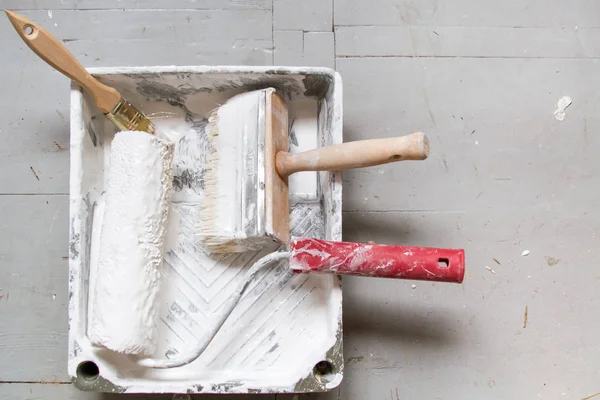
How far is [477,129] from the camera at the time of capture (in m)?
0.93

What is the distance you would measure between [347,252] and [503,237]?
1.19 feet

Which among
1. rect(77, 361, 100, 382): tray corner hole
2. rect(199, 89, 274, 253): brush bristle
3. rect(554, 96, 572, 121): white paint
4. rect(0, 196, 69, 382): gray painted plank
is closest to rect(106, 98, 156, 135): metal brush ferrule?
rect(199, 89, 274, 253): brush bristle

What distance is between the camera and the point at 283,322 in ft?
2.69

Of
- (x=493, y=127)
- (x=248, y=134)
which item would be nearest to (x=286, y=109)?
(x=248, y=134)

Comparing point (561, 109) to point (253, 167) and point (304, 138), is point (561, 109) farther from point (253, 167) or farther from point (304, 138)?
point (253, 167)

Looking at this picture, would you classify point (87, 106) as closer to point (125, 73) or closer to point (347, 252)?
point (125, 73)

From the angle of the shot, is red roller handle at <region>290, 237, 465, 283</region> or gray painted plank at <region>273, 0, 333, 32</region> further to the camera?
gray painted plank at <region>273, 0, 333, 32</region>

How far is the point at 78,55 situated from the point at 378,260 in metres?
0.64

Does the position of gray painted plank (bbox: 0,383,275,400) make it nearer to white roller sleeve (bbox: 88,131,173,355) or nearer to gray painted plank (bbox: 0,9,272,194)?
white roller sleeve (bbox: 88,131,173,355)

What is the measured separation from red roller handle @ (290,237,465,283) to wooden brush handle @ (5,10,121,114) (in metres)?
0.35

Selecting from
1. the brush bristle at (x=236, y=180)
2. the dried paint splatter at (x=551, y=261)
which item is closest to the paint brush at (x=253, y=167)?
the brush bristle at (x=236, y=180)

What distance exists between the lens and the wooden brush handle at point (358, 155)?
0.66 metres

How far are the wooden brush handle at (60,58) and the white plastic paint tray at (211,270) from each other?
3cm

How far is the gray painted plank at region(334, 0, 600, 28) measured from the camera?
938 mm
